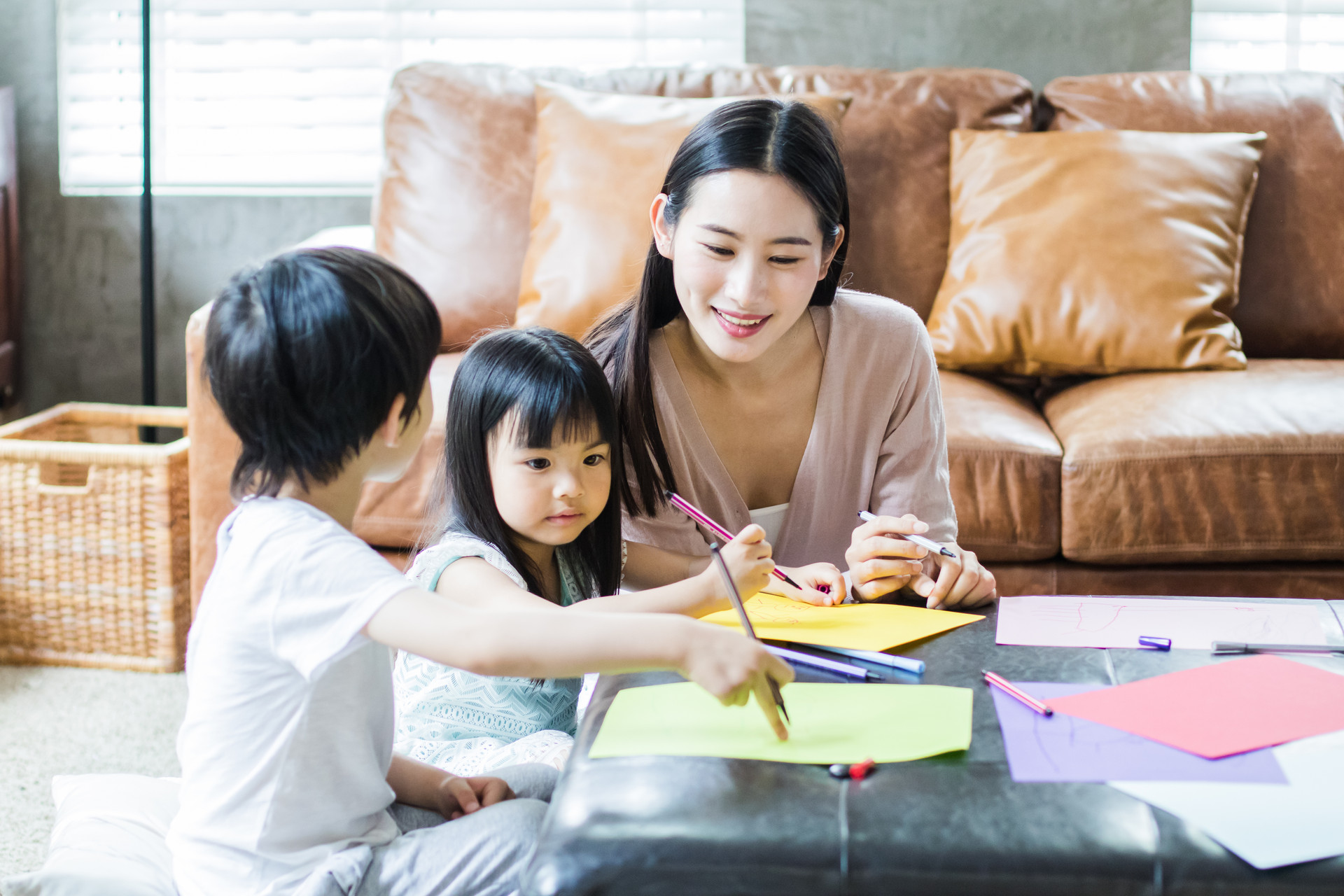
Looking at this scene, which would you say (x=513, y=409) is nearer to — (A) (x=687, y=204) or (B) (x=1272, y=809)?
(A) (x=687, y=204)

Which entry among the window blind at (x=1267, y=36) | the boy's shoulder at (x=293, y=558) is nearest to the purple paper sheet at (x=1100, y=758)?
the boy's shoulder at (x=293, y=558)

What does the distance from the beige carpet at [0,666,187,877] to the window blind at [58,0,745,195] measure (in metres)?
1.33

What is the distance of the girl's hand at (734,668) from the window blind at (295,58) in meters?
2.28

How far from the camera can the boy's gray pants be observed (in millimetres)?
810

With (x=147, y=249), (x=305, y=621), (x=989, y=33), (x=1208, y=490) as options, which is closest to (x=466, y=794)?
(x=305, y=621)

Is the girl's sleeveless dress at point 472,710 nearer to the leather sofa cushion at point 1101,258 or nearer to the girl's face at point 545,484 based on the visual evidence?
the girl's face at point 545,484

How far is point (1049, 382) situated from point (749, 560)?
4.51 ft

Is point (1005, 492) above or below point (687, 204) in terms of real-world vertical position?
below

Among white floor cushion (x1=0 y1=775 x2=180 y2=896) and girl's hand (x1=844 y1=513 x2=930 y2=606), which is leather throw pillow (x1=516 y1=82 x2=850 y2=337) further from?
white floor cushion (x1=0 y1=775 x2=180 y2=896)

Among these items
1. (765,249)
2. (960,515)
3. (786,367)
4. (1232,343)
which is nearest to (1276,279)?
(1232,343)

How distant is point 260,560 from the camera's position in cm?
80

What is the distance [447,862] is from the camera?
2.70 feet

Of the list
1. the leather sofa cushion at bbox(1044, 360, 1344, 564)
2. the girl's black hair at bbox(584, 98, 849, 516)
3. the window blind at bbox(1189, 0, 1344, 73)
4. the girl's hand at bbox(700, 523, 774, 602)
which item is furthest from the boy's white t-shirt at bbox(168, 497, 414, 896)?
the window blind at bbox(1189, 0, 1344, 73)

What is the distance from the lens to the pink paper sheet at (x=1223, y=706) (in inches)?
27.8
